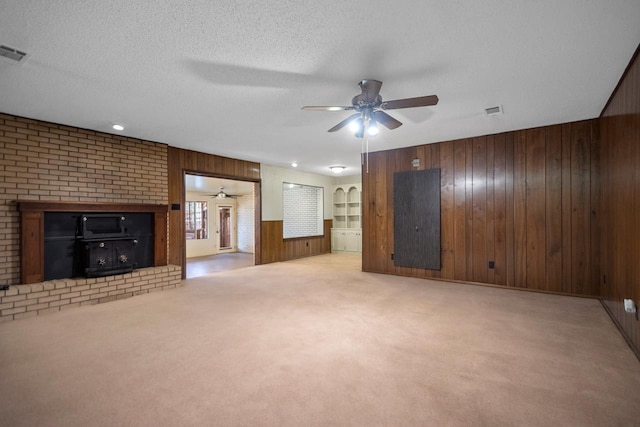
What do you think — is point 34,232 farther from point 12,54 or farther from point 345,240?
point 345,240

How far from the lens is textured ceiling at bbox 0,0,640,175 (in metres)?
1.79

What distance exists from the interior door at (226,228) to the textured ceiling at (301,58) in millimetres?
6798

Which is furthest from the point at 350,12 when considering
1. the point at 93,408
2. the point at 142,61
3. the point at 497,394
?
the point at 93,408

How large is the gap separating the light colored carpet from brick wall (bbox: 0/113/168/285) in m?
1.46

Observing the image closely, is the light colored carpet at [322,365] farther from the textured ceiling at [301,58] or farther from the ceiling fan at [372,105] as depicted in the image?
the textured ceiling at [301,58]

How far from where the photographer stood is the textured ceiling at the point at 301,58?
1.79 m

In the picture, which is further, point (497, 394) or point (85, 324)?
point (85, 324)

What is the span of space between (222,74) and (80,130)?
297 centimetres

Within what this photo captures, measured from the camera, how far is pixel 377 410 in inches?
66.9

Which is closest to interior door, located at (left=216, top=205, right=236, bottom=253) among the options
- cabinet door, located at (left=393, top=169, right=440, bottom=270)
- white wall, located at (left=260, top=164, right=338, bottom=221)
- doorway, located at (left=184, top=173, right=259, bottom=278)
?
doorway, located at (left=184, top=173, right=259, bottom=278)

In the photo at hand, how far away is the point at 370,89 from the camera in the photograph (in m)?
2.59

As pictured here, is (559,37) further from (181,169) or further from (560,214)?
(181,169)

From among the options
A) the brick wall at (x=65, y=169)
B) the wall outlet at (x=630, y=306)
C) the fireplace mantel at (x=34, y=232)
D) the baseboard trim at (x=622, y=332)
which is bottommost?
the baseboard trim at (x=622, y=332)

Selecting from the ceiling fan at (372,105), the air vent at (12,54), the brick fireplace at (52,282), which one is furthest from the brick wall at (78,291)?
the ceiling fan at (372,105)
